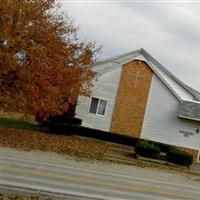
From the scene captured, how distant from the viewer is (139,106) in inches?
1674

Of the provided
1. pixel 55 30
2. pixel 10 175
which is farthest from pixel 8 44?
pixel 10 175

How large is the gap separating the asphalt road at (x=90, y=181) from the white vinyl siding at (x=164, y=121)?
1645 centimetres

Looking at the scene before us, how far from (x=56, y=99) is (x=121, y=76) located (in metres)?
10.1

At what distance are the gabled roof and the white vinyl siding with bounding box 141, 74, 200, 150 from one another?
0.60 meters

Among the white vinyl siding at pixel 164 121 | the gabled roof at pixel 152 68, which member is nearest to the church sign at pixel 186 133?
the white vinyl siding at pixel 164 121

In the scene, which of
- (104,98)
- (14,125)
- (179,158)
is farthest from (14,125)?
(179,158)

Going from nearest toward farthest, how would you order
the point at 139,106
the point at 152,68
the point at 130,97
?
the point at 152,68 → the point at 130,97 → the point at 139,106

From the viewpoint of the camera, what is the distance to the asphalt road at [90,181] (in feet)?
52.9

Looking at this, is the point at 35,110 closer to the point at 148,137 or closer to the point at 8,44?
the point at 8,44

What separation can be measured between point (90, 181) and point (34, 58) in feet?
44.8

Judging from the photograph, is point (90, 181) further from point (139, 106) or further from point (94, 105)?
point (139, 106)

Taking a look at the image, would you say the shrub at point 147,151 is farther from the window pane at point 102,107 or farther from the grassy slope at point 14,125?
the grassy slope at point 14,125

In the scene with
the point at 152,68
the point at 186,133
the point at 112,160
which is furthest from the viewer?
the point at 186,133

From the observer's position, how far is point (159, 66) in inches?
1757
